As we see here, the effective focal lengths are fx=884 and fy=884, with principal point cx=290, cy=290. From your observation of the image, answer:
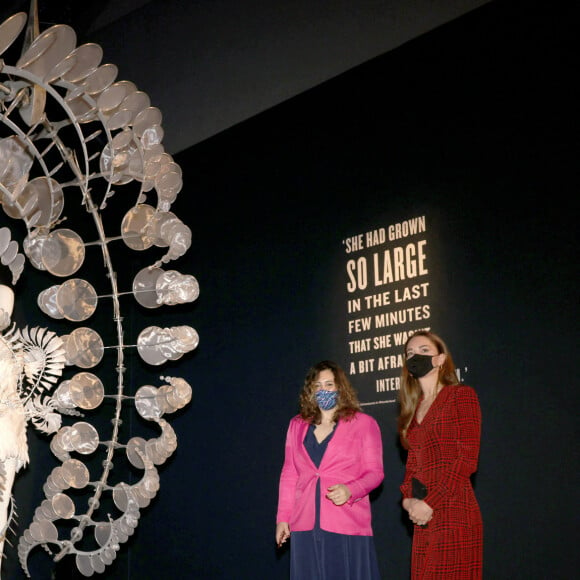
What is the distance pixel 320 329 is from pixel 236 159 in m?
1.59

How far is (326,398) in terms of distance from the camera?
14.2ft

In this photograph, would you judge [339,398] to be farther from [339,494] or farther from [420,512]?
[420,512]

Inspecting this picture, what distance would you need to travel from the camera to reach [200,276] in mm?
6500

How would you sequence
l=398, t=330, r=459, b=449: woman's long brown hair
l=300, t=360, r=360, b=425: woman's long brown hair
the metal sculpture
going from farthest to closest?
l=300, t=360, r=360, b=425: woman's long brown hair < l=398, t=330, r=459, b=449: woman's long brown hair < the metal sculpture

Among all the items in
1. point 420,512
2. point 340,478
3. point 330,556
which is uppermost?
point 340,478

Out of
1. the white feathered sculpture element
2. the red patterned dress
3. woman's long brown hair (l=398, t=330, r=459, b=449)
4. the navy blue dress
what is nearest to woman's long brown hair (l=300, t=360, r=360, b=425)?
the navy blue dress

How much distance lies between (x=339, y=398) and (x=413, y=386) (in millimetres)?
562

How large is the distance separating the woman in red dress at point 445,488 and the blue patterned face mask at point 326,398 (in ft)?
2.20

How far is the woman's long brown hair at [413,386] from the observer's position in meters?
3.78

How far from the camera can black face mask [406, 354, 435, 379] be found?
3.80m

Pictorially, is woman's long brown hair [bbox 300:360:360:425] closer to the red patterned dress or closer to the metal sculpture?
the metal sculpture

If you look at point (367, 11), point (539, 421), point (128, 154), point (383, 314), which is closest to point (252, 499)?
point (383, 314)

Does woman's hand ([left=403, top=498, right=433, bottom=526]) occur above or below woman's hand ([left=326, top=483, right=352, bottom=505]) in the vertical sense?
below

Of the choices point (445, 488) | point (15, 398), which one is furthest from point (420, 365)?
point (15, 398)
